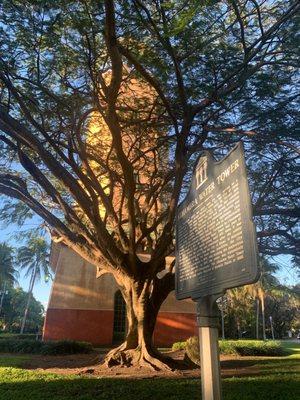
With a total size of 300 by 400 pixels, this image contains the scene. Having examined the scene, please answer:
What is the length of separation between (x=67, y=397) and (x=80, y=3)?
8.68 metres

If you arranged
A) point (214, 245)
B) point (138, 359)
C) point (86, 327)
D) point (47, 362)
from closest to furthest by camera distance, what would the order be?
1. point (214, 245)
2. point (138, 359)
3. point (47, 362)
4. point (86, 327)

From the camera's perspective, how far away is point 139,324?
13.6 meters

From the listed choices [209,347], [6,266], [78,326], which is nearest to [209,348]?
[209,347]

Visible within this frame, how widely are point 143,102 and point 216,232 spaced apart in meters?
10.5

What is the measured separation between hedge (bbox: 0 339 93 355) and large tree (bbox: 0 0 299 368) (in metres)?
6.86

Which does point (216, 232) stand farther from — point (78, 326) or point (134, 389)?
point (78, 326)

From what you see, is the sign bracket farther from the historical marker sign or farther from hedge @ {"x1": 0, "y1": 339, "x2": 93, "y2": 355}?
hedge @ {"x1": 0, "y1": 339, "x2": 93, "y2": 355}

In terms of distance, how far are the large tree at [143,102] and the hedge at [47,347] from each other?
22.5 feet

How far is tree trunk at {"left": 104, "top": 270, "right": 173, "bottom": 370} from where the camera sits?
41.9 ft

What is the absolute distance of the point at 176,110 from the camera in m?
13.0

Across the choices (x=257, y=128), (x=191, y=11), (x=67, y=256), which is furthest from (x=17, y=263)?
(x=191, y=11)

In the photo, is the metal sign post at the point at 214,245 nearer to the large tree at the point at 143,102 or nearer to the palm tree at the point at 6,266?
the large tree at the point at 143,102

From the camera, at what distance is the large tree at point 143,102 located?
10023 millimetres

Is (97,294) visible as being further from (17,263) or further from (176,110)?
(17,263)
